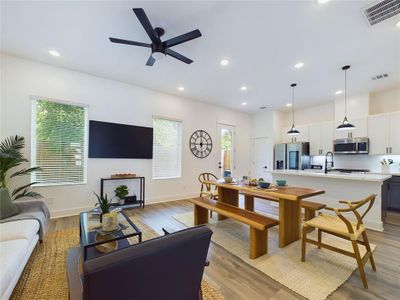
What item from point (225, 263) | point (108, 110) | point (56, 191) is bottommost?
point (225, 263)

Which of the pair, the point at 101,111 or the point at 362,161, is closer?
the point at 101,111

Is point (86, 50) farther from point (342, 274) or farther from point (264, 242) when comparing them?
point (342, 274)

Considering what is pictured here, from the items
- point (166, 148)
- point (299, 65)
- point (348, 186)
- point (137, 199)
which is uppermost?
point (299, 65)

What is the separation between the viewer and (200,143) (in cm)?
594

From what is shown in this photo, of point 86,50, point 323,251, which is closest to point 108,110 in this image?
point 86,50

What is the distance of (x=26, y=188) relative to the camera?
11.3 ft

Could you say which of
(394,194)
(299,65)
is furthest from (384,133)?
(299,65)

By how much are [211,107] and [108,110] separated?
3223 millimetres

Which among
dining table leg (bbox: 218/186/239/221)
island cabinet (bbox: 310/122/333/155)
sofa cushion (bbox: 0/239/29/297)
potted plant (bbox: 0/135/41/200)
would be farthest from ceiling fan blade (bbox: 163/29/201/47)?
island cabinet (bbox: 310/122/333/155)

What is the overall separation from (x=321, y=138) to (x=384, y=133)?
1418 millimetres

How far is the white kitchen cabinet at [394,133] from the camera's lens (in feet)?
14.9

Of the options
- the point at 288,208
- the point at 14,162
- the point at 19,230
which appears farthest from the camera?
the point at 14,162

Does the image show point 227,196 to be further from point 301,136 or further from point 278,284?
point 301,136

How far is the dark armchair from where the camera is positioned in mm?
773
